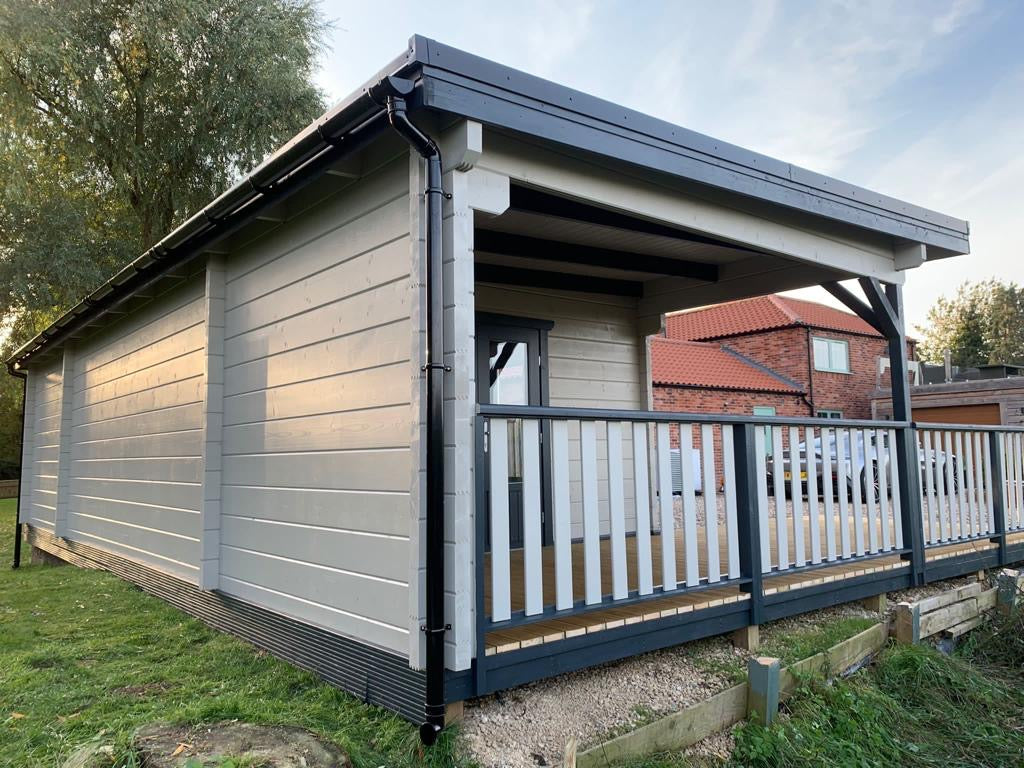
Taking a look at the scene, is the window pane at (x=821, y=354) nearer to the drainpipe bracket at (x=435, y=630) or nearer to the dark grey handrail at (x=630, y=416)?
the dark grey handrail at (x=630, y=416)

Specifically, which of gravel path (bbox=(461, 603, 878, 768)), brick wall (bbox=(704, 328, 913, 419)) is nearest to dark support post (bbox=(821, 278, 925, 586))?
gravel path (bbox=(461, 603, 878, 768))

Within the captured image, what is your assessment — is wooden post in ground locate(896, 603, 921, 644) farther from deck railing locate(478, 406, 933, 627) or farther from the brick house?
the brick house

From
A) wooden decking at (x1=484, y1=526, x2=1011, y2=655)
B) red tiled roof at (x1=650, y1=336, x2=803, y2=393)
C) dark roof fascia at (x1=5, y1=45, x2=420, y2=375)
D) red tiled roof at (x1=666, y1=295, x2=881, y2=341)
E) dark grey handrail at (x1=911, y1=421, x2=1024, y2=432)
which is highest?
red tiled roof at (x1=666, y1=295, x2=881, y2=341)

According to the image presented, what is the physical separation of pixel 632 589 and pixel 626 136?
235 cm

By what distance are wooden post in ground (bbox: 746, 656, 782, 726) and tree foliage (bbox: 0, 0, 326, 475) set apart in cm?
1178

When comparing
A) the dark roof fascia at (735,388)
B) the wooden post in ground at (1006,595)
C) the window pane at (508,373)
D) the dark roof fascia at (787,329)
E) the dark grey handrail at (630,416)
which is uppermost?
the dark roof fascia at (787,329)

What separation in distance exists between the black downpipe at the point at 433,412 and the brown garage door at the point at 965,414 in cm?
1927

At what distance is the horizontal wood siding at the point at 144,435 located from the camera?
5316 millimetres

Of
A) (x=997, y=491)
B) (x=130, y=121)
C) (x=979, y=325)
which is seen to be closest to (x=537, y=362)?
(x=997, y=491)

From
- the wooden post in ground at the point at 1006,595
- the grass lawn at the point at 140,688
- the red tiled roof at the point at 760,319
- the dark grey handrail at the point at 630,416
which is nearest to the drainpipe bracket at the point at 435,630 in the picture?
the grass lawn at the point at 140,688

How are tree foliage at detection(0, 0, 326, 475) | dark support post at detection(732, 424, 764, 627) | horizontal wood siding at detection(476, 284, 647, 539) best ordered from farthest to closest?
tree foliage at detection(0, 0, 326, 475)
horizontal wood siding at detection(476, 284, 647, 539)
dark support post at detection(732, 424, 764, 627)

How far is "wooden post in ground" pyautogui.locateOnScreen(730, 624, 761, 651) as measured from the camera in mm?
3969

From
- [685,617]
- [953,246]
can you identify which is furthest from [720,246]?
[685,617]

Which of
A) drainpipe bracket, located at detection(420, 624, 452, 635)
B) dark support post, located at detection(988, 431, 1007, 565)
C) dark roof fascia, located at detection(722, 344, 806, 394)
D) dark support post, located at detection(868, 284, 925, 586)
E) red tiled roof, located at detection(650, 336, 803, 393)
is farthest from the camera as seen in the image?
dark roof fascia, located at detection(722, 344, 806, 394)
